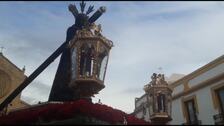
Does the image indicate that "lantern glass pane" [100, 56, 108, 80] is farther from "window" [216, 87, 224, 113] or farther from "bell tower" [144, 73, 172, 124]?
"window" [216, 87, 224, 113]

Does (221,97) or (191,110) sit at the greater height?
(221,97)

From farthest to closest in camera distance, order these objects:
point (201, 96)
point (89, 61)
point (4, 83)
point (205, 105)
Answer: point (4, 83)
point (201, 96)
point (205, 105)
point (89, 61)

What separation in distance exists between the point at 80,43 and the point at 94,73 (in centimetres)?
66

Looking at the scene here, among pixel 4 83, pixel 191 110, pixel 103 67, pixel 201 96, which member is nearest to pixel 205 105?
pixel 201 96

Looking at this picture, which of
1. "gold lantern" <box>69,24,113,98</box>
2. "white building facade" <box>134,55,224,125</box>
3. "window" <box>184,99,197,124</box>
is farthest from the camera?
"window" <box>184,99,197,124</box>

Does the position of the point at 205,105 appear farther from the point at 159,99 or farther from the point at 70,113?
the point at 70,113

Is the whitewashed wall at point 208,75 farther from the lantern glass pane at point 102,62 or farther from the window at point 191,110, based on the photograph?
the lantern glass pane at point 102,62

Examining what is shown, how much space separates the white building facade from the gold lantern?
10299 millimetres

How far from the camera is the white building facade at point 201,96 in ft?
52.1

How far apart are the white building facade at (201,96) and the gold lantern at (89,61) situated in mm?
10299

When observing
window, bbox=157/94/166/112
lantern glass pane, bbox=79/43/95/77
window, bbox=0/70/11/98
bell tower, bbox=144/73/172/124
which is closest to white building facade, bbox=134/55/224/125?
bell tower, bbox=144/73/172/124

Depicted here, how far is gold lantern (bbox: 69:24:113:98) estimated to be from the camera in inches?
211

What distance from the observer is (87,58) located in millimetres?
5645

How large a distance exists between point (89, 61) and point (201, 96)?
12.9 metres
